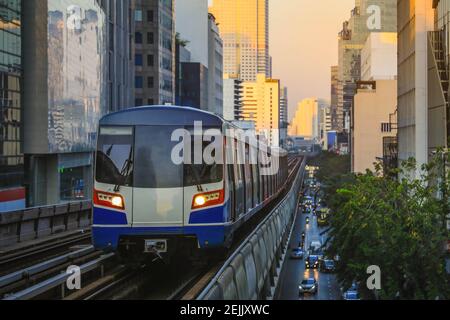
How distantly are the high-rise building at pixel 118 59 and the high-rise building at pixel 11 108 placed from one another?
25776 mm

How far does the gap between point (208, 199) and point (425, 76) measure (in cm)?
4169

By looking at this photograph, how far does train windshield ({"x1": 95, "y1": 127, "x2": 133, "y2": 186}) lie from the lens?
13.7 metres

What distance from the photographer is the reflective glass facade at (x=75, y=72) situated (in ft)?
164

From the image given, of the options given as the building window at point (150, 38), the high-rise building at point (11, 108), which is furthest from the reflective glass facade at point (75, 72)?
the building window at point (150, 38)

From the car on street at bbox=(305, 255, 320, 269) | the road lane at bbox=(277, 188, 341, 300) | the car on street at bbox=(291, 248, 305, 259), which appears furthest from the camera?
the car on street at bbox=(291, 248, 305, 259)

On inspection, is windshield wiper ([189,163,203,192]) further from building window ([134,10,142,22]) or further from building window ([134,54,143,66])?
building window ([134,10,142,22])

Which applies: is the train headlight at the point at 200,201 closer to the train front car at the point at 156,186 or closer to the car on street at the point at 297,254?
the train front car at the point at 156,186

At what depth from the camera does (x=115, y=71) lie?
76000mm

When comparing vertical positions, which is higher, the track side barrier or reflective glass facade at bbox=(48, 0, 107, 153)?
reflective glass facade at bbox=(48, 0, 107, 153)

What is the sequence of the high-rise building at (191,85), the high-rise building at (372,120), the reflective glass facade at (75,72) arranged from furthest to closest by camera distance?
the high-rise building at (191,85) < the high-rise building at (372,120) < the reflective glass facade at (75,72)

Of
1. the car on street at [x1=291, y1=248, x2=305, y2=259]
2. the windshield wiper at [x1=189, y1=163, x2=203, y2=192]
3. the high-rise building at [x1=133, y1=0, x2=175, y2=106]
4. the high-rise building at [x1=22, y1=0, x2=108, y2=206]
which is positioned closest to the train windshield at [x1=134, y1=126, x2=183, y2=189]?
the windshield wiper at [x1=189, y1=163, x2=203, y2=192]
